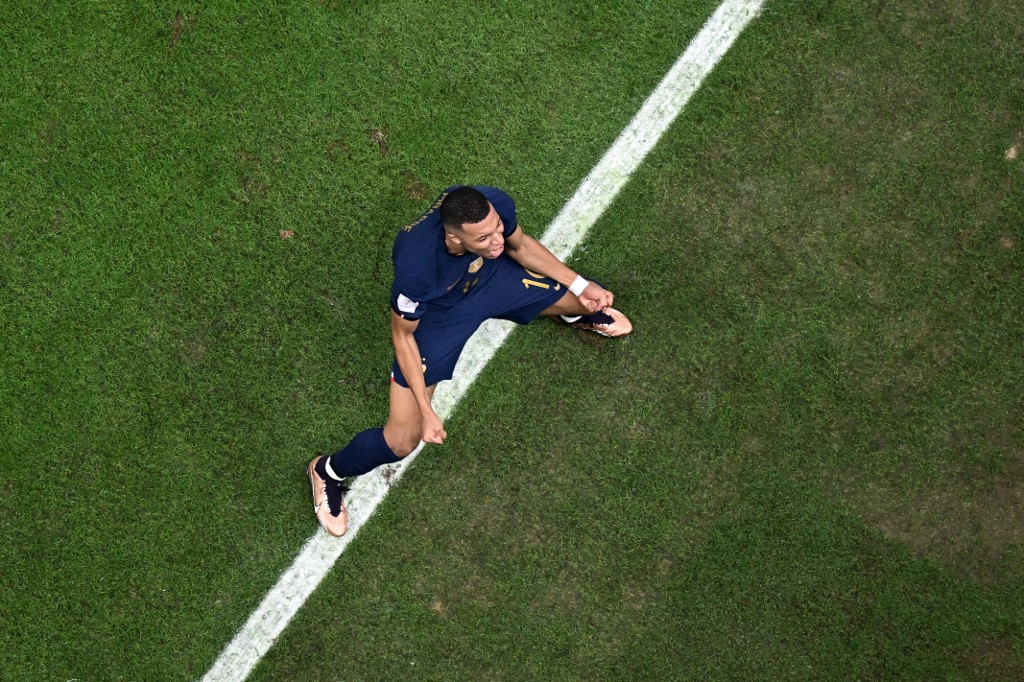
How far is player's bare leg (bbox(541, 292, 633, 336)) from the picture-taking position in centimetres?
490

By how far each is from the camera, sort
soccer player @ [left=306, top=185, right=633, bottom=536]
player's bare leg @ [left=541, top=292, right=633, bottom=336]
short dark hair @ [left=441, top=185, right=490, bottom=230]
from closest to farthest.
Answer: short dark hair @ [left=441, top=185, right=490, bottom=230] < soccer player @ [left=306, top=185, right=633, bottom=536] < player's bare leg @ [left=541, top=292, right=633, bottom=336]

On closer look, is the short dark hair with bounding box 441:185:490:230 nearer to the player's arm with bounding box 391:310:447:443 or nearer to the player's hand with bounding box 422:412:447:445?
the player's arm with bounding box 391:310:447:443

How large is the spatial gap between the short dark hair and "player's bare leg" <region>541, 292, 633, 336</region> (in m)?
1.14

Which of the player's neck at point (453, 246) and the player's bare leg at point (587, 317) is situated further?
the player's bare leg at point (587, 317)

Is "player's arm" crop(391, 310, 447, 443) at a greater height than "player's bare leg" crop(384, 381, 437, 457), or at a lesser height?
greater

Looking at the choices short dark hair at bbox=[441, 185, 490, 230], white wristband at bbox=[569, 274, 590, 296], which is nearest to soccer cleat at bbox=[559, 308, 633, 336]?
white wristband at bbox=[569, 274, 590, 296]

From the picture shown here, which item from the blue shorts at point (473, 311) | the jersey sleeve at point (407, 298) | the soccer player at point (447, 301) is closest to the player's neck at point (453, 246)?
the soccer player at point (447, 301)

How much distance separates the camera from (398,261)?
13.9 ft

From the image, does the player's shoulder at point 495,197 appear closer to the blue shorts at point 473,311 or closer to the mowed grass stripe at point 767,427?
the blue shorts at point 473,311

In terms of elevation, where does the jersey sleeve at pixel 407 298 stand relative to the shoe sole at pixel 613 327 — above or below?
above

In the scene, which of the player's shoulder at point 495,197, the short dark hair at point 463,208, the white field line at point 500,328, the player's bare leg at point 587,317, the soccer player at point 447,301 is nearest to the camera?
the short dark hair at point 463,208

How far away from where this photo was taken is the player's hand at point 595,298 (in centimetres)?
454

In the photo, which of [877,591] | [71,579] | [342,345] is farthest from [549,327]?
[71,579]

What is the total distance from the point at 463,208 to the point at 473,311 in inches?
37.2
